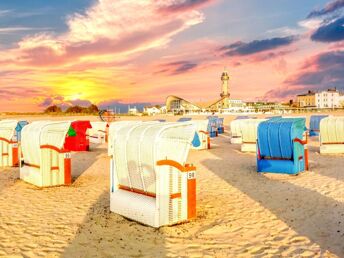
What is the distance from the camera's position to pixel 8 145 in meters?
17.1

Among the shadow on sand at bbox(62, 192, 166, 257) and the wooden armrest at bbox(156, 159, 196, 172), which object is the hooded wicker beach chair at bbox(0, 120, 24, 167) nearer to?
the shadow on sand at bbox(62, 192, 166, 257)

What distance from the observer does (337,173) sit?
13977 millimetres

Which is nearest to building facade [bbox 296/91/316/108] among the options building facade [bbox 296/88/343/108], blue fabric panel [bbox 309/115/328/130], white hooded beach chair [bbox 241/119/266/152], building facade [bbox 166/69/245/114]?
building facade [bbox 296/88/343/108]

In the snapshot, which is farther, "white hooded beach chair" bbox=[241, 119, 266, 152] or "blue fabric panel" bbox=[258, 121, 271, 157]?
"white hooded beach chair" bbox=[241, 119, 266, 152]

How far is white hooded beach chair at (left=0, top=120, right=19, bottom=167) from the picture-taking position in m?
16.7

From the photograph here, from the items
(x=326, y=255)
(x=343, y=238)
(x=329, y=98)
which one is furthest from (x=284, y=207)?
(x=329, y=98)

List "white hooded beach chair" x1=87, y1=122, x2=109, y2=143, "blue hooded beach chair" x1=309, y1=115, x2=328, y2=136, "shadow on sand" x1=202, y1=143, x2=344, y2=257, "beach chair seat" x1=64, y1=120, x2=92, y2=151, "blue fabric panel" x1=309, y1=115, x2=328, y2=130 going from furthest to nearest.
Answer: "blue fabric panel" x1=309, y1=115, x2=328, y2=130
"blue hooded beach chair" x1=309, y1=115, x2=328, y2=136
"white hooded beach chair" x1=87, y1=122, x2=109, y2=143
"beach chair seat" x1=64, y1=120, x2=92, y2=151
"shadow on sand" x1=202, y1=143, x2=344, y2=257

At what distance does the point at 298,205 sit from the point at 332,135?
11.8m

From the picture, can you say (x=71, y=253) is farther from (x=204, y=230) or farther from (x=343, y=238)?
(x=343, y=238)

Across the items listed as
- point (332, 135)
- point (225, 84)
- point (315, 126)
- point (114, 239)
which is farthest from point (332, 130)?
point (225, 84)

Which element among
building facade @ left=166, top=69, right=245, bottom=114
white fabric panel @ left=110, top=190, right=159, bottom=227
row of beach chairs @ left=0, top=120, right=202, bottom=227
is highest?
building facade @ left=166, top=69, right=245, bottom=114

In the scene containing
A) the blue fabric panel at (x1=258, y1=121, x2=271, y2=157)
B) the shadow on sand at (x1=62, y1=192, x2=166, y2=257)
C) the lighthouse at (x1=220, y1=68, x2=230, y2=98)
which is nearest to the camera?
the shadow on sand at (x1=62, y1=192, x2=166, y2=257)

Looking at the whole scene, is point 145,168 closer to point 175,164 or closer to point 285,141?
point 175,164

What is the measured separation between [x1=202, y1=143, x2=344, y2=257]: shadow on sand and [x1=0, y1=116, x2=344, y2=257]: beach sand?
0.02 meters
